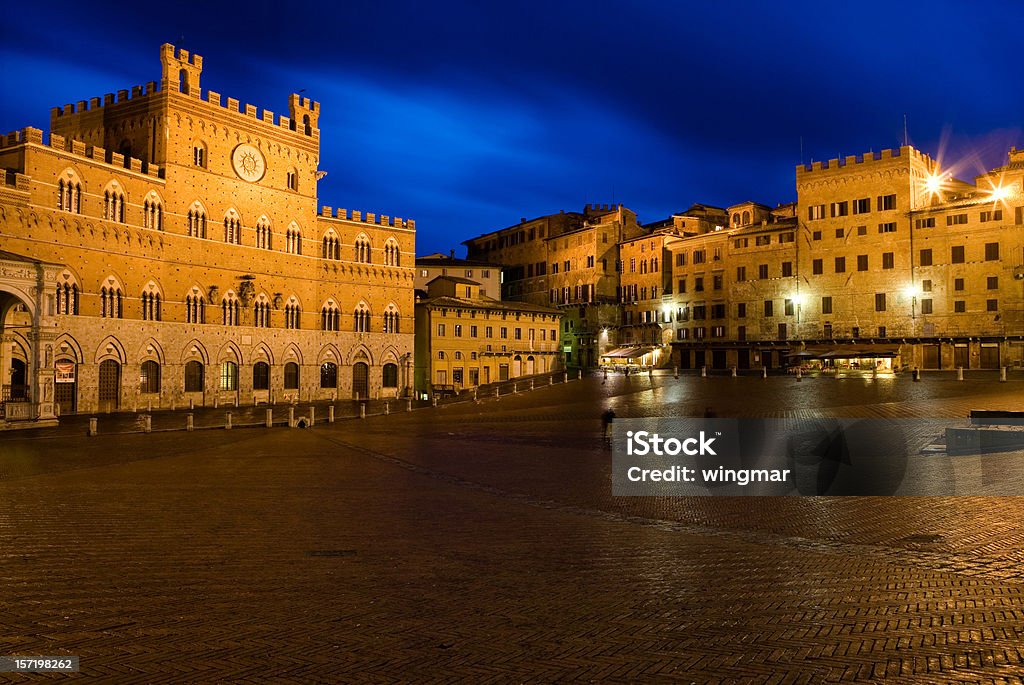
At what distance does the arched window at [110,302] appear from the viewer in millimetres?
42531

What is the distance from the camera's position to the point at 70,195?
40875 millimetres

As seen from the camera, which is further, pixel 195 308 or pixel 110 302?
pixel 195 308

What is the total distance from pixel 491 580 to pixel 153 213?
138 feet

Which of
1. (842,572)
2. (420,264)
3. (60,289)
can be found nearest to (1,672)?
(842,572)

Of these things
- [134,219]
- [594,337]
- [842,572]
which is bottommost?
[842,572]

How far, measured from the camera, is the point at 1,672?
6.95 meters

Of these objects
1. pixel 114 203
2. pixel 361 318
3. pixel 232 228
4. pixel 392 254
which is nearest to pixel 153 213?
pixel 114 203

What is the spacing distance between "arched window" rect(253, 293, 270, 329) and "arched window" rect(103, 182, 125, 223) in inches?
401

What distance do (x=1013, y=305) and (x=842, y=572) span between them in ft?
174

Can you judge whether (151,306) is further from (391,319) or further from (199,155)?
(391,319)

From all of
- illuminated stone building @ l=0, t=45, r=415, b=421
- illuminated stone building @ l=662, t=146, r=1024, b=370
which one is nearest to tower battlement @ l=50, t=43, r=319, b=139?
illuminated stone building @ l=0, t=45, r=415, b=421

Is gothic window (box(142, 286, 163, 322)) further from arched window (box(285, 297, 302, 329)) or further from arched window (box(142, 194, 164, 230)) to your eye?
arched window (box(285, 297, 302, 329))

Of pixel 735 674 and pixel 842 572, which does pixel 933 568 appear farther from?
pixel 735 674

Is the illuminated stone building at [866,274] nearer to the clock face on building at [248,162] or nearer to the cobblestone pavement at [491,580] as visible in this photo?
the clock face on building at [248,162]
